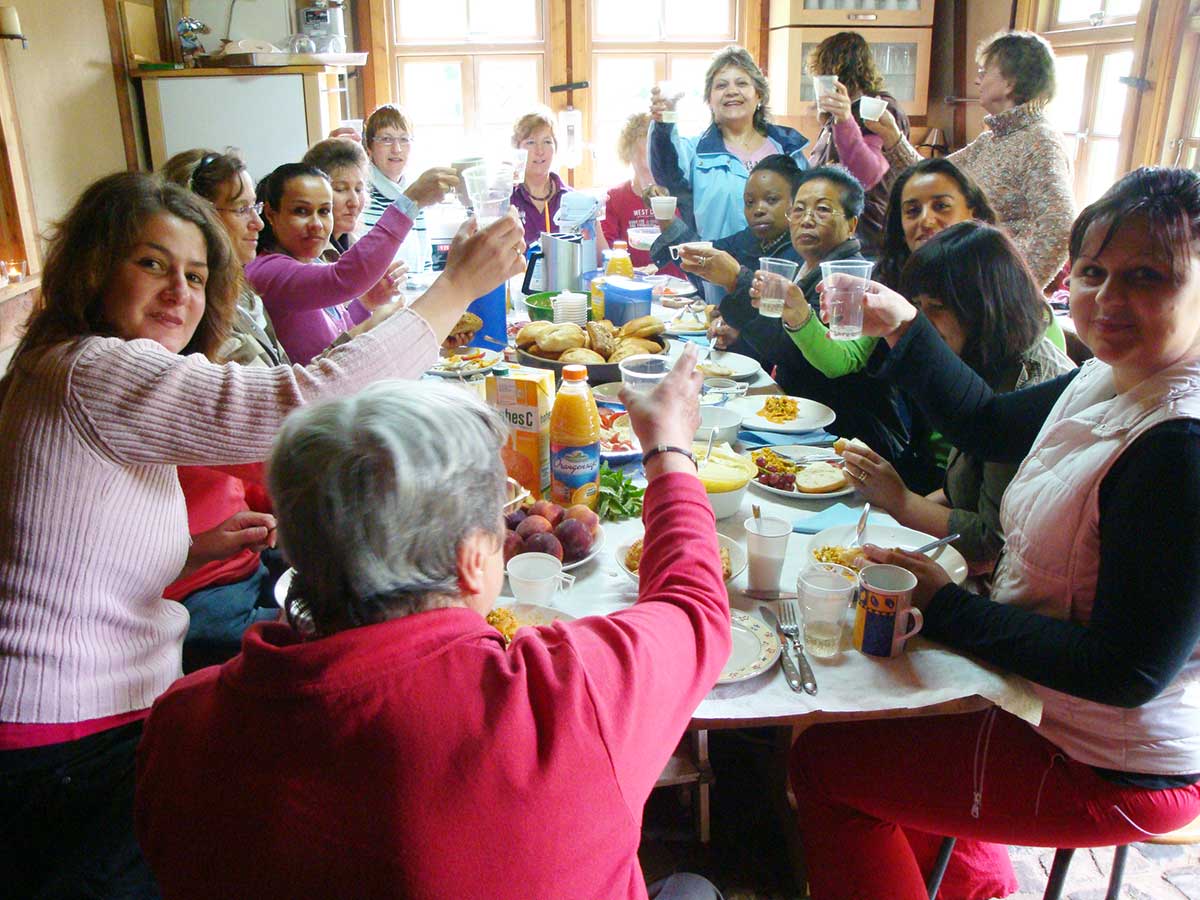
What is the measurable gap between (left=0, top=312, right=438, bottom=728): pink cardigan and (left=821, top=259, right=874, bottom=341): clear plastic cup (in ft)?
3.50

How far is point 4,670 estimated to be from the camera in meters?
1.22

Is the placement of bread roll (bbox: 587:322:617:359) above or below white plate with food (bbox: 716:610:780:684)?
above

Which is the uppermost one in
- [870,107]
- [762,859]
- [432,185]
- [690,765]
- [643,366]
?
[870,107]

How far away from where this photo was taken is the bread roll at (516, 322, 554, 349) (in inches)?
103

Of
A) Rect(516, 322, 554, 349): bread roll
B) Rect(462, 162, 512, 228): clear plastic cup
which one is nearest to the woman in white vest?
Rect(462, 162, 512, 228): clear plastic cup

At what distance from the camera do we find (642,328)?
2826 mm

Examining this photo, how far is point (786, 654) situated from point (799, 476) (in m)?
0.65

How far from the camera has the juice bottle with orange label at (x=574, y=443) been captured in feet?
5.43

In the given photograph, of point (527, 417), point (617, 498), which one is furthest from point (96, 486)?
point (617, 498)

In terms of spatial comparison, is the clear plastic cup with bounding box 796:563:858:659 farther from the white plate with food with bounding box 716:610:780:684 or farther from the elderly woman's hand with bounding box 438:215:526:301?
the elderly woman's hand with bounding box 438:215:526:301

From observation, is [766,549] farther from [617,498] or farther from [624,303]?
[624,303]

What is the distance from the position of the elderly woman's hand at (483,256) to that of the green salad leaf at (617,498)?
50 cm

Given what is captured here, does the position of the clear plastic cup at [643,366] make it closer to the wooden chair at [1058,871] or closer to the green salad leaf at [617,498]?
the green salad leaf at [617,498]

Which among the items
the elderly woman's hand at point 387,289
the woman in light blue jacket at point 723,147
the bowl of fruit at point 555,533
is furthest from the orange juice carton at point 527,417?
the woman in light blue jacket at point 723,147
